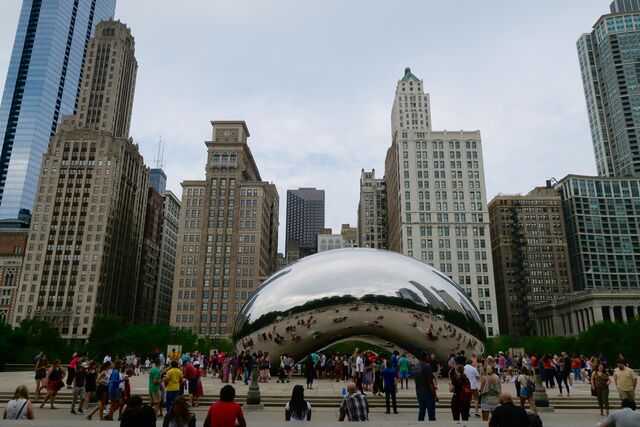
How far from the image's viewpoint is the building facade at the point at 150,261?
13538cm

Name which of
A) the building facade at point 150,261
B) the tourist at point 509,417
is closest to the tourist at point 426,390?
the tourist at point 509,417

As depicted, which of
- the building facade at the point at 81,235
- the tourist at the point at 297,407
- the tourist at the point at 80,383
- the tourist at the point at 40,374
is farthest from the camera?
the building facade at the point at 81,235

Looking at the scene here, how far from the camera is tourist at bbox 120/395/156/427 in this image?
20.6 feet

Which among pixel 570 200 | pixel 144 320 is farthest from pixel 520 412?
pixel 570 200

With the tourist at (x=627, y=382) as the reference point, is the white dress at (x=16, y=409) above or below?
below

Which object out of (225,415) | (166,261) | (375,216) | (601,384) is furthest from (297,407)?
(166,261)

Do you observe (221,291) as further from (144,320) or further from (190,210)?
(144,320)

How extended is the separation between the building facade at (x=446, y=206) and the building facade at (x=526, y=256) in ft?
121

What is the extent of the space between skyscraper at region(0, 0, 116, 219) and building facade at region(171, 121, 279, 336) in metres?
65.8

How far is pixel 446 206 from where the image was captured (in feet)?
342

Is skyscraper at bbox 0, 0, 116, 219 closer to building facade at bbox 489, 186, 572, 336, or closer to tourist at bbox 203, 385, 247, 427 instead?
building facade at bbox 489, 186, 572, 336

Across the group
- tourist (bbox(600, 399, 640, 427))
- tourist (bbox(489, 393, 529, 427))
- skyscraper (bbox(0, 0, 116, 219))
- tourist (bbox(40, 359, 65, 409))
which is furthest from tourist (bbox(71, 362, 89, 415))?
skyscraper (bbox(0, 0, 116, 219))

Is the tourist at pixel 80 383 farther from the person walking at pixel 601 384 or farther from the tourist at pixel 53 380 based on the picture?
the person walking at pixel 601 384

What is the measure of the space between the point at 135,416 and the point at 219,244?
345 feet
